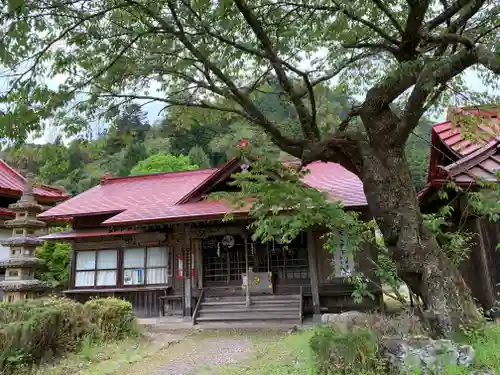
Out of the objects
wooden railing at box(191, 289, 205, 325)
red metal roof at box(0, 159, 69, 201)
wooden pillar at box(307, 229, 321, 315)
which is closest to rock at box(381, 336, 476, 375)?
wooden pillar at box(307, 229, 321, 315)

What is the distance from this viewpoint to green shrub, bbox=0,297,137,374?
6.39 m

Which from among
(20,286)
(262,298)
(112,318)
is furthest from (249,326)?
(20,286)

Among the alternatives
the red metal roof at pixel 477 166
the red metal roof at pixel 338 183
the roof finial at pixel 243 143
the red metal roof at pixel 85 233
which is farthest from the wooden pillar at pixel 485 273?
the red metal roof at pixel 85 233

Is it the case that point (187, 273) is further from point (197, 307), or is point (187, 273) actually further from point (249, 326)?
point (249, 326)

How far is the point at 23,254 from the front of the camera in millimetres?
11430

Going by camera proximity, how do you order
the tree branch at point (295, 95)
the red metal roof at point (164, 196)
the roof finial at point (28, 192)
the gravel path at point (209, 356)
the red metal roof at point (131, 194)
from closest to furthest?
the tree branch at point (295, 95), the gravel path at point (209, 356), the red metal roof at point (164, 196), the roof finial at point (28, 192), the red metal roof at point (131, 194)

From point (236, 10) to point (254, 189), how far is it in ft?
9.51

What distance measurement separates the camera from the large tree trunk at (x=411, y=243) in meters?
4.86

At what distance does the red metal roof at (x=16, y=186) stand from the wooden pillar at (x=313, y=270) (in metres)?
12.5

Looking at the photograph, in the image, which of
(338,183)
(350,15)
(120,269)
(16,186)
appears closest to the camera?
(350,15)

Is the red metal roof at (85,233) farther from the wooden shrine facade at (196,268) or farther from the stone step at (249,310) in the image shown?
the stone step at (249,310)

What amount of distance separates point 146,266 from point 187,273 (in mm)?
1688

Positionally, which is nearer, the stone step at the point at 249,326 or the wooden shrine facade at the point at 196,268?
the stone step at the point at 249,326

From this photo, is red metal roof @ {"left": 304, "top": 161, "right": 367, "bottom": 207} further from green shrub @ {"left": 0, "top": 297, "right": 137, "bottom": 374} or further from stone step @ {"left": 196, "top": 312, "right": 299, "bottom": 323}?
green shrub @ {"left": 0, "top": 297, "right": 137, "bottom": 374}
